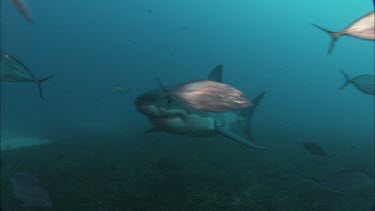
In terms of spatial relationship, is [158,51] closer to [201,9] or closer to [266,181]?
[201,9]

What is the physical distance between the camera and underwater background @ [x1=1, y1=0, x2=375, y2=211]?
734 cm

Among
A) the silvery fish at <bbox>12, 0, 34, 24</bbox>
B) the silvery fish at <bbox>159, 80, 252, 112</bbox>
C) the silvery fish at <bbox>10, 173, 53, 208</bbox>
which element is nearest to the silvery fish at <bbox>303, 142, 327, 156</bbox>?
the silvery fish at <bbox>159, 80, 252, 112</bbox>

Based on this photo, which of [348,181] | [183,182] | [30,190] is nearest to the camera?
[30,190]

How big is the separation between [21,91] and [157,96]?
8902 cm

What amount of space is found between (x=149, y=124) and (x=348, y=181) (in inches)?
744

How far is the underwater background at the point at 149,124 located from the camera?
734 cm

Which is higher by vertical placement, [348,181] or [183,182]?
[348,181]

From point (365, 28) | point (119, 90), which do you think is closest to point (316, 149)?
point (365, 28)

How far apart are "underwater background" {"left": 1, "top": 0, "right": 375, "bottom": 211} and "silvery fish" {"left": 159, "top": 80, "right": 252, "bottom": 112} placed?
2.41m

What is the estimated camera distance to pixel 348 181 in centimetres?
582

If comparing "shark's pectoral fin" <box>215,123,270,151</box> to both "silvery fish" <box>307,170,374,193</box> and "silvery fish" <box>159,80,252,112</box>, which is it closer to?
"silvery fish" <box>307,170,374,193</box>

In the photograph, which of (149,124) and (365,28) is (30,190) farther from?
(149,124)

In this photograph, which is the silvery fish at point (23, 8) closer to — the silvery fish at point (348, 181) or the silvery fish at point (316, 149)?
the silvery fish at point (348, 181)

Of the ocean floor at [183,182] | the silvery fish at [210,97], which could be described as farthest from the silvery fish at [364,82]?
the silvery fish at [210,97]
